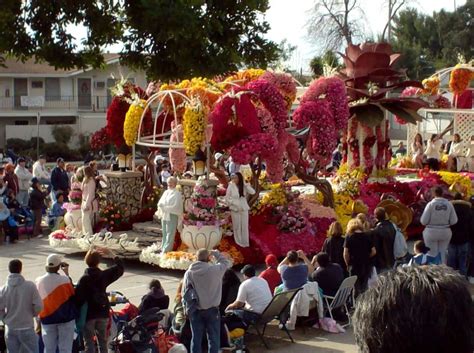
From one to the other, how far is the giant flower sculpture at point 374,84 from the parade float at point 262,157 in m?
0.03

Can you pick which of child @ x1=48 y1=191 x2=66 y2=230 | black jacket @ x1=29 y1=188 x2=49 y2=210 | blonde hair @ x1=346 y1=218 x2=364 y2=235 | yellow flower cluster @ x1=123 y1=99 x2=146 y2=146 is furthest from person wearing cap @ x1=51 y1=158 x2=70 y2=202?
blonde hair @ x1=346 y1=218 x2=364 y2=235

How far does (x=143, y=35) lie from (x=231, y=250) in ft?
24.3

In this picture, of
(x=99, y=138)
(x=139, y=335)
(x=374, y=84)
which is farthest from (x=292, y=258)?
(x=374, y=84)

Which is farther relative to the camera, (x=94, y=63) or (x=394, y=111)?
(x=394, y=111)

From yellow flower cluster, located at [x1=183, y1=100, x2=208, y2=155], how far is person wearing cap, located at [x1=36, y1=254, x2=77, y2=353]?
675 centimetres

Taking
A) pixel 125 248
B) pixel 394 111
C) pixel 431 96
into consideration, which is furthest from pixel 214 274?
pixel 431 96

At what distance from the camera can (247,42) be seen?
9234 millimetres

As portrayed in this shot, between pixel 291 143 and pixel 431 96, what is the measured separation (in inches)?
369

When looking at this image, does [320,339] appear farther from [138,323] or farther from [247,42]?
[247,42]

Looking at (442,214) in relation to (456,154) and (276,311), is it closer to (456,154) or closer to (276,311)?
(276,311)

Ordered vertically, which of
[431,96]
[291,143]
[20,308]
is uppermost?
[431,96]

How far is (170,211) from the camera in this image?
51.3 feet

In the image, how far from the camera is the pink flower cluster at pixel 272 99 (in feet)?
55.0

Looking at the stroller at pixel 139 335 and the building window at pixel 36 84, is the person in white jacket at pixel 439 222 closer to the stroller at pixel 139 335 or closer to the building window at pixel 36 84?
the stroller at pixel 139 335
